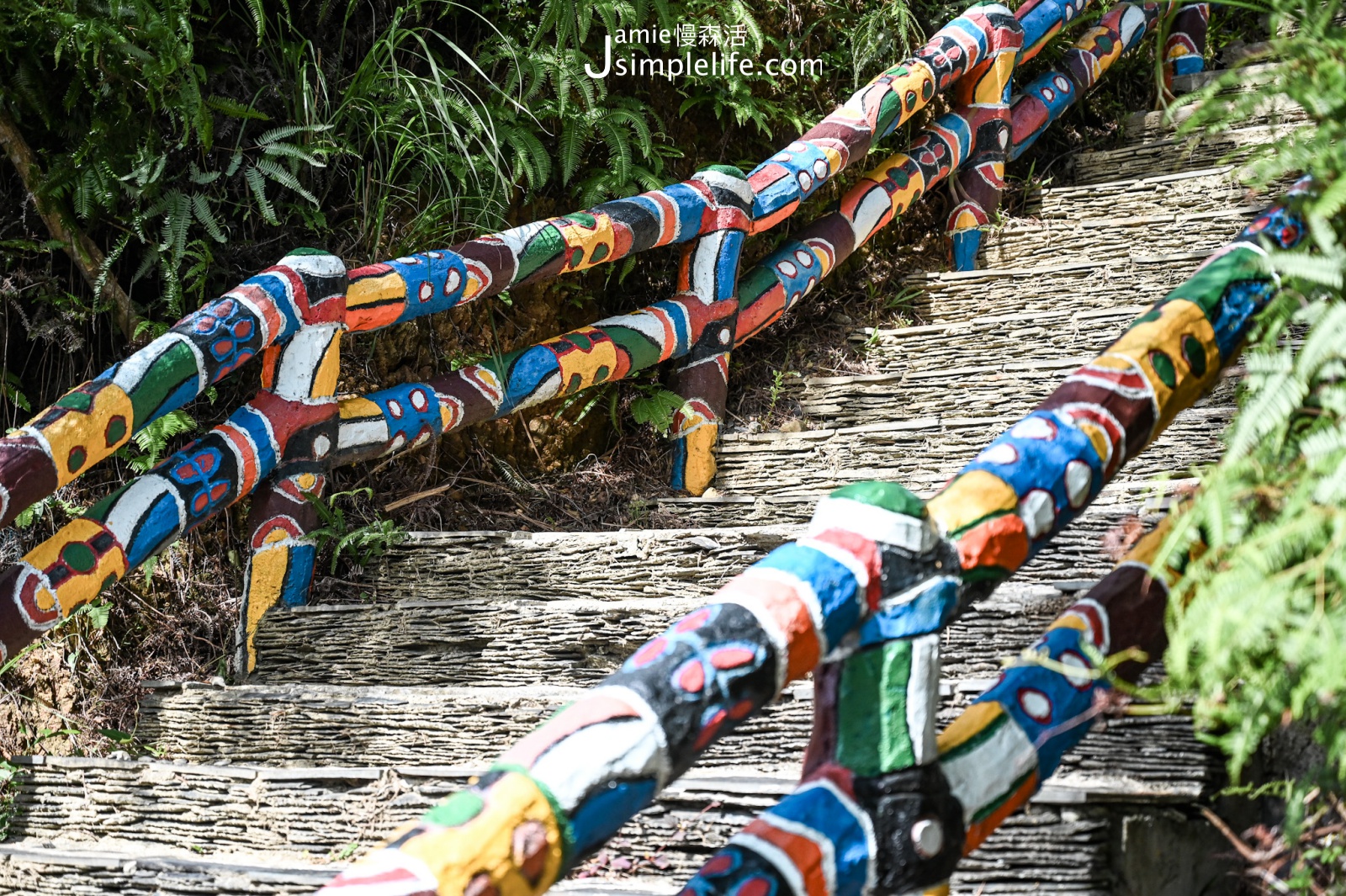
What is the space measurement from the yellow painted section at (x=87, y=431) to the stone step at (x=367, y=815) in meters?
0.50

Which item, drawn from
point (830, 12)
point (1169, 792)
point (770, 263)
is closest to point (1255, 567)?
point (1169, 792)

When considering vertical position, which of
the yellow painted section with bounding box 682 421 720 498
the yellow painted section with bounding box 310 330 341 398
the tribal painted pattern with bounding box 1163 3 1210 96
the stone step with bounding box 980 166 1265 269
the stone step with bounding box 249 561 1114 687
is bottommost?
the stone step with bounding box 249 561 1114 687

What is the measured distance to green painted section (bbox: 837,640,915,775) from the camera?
4.12 feet

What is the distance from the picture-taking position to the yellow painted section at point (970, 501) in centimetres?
132

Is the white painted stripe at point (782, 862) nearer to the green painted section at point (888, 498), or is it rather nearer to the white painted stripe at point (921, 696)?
the white painted stripe at point (921, 696)

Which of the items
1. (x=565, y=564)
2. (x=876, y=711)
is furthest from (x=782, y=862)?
(x=565, y=564)

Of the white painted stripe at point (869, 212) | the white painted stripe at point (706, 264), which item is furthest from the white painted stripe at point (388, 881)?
the white painted stripe at point (869, 212)

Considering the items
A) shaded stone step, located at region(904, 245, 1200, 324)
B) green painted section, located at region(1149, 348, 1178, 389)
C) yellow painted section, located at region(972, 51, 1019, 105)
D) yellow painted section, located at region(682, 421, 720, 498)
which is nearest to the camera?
green painted section, located at region(1149, 348, 1178, 389)

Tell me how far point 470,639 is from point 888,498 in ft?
3.84

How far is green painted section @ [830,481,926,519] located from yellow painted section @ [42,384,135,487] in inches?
50.3

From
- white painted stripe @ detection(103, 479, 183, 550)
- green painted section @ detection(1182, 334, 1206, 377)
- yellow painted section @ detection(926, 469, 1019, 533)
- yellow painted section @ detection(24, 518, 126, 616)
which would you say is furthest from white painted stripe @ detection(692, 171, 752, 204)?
yellow painted section @ detection(926, 469, 1019, 533)

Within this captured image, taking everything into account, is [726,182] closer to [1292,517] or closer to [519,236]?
[519,236]

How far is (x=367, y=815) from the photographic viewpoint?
74.3 inches

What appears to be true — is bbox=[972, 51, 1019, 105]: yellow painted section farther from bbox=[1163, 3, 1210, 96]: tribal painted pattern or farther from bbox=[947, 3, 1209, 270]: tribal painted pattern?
bbox=[1163, 3, 1210, 96]: tribal painted pattern
